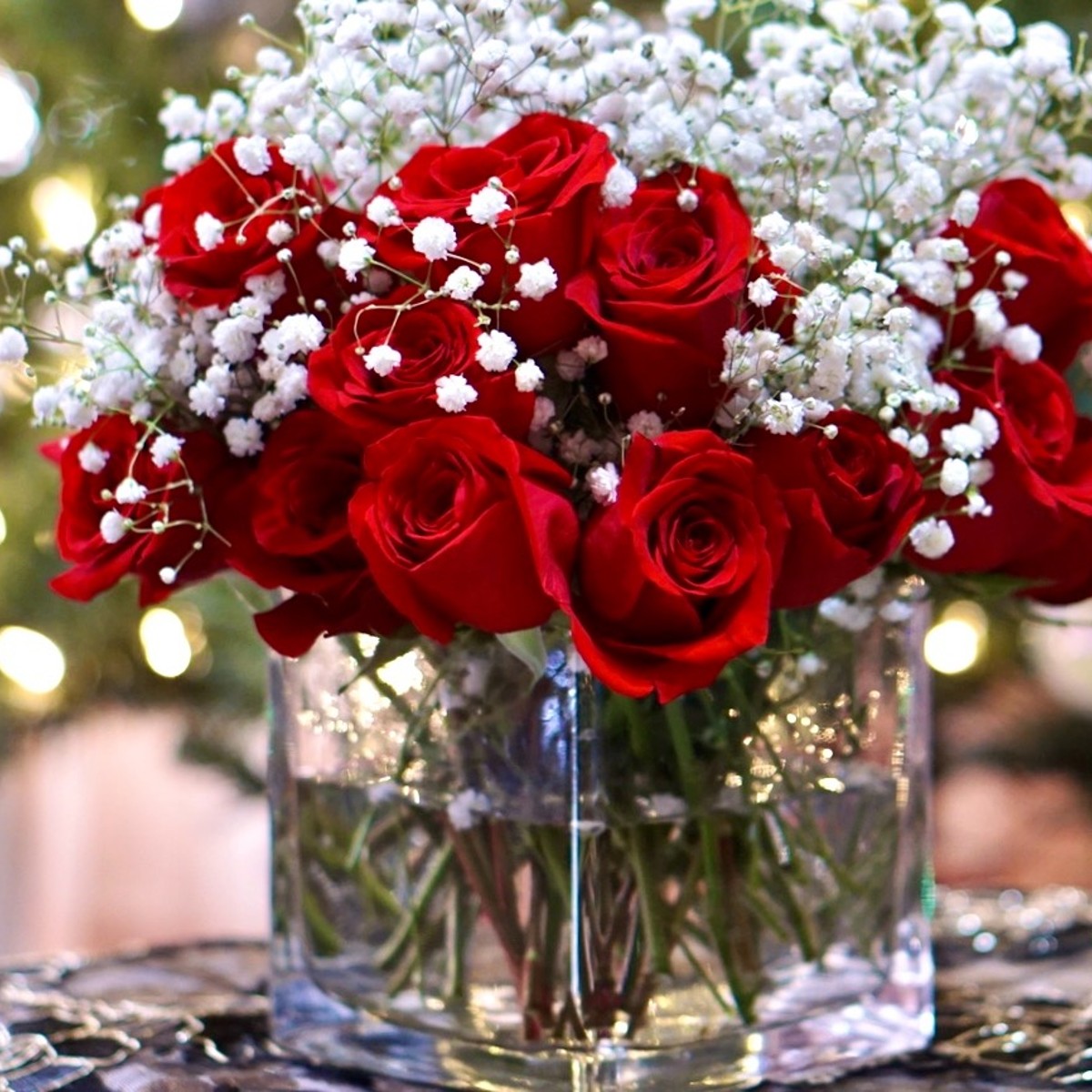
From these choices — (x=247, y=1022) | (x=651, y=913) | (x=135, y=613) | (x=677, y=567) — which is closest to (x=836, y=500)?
(x=677, y=567)

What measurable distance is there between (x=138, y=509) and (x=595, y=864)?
0.79 feet

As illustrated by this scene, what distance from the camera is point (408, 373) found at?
0.55 meters

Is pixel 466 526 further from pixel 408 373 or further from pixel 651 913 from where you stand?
pixel 651 913

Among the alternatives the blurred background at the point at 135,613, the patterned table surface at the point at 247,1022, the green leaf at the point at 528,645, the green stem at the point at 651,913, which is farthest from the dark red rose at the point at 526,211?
the blurred background at the point at 135,613

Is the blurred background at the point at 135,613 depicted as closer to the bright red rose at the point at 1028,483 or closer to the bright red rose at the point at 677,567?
the bright red rose at the point at 1028,483

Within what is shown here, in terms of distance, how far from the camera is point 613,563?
0.53 meters

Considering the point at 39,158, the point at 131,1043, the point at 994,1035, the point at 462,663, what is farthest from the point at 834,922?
the point at 39,158

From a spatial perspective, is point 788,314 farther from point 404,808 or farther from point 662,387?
point 404,808

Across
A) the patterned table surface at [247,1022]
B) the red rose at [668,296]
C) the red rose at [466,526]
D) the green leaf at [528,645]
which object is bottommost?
the patterned table surface at [247,1022]

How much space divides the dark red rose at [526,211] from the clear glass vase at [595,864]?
129 millimetres

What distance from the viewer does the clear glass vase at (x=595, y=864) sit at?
0.62 metres

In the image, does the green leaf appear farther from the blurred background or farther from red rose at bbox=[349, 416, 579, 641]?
the blurred background

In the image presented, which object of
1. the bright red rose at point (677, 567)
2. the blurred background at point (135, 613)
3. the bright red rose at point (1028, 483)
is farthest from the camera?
the blurred background at point (135, 613)

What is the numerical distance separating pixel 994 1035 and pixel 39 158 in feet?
3.34
